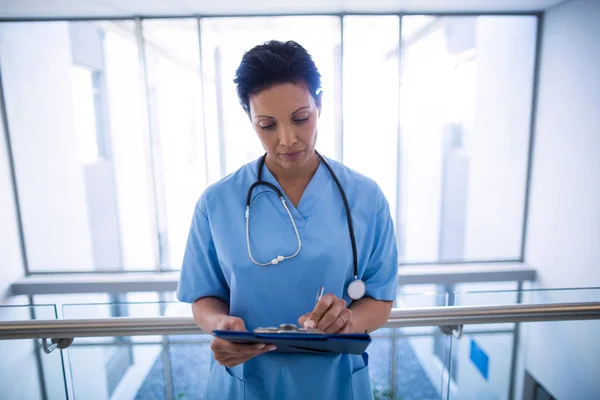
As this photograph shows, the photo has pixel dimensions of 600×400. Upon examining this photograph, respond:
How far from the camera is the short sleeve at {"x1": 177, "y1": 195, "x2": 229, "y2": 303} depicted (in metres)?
0.76

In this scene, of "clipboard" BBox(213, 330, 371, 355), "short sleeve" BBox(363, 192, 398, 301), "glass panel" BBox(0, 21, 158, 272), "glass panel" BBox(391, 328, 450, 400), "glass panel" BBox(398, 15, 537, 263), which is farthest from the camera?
"glass panel" BBox(391, 328, 450, 400)

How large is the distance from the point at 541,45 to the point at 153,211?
161 inches

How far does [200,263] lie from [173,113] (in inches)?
141

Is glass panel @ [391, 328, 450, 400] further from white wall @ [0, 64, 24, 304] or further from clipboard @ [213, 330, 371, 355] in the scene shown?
white wall @ [0, 64, 24, 304]

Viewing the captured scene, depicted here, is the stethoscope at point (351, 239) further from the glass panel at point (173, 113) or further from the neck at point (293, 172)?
the glass panel at point (173, 113)

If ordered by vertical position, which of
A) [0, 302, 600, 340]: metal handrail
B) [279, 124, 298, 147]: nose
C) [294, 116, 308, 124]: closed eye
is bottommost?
[0, 302, 600, 340]: metal handrail

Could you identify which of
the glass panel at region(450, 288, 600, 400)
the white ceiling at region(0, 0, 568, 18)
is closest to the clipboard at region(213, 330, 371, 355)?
the glass panel at region(450, 288, 600, 400)

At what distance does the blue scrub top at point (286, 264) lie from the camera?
2.31 feet

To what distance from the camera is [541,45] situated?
3266 millimetres

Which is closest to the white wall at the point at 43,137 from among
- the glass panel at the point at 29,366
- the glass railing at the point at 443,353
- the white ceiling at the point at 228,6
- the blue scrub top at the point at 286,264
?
the white ceiling at the point at 228,6

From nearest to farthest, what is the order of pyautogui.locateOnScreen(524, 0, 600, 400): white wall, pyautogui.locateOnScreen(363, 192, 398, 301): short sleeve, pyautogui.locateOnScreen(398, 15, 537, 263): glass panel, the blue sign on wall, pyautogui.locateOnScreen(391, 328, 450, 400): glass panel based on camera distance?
pyautogui.locateOnScreen(363, 192, 398, 301): short sleeve < the blue sign on wall < pyautogui.locateOnScreen(524, 0, 600, 400): white wall < pyautogui.locateOnScreen(398, 15, 537, 263): glass panel < pyautogui.locateOnScreen(391, 328, 450, 400): glass panel

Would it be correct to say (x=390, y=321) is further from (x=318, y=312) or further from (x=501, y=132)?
(x=501, y=132)

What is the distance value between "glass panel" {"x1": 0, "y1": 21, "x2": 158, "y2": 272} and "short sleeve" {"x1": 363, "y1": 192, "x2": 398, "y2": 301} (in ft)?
10.1

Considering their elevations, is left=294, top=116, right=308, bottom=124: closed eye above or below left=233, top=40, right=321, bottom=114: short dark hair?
below
